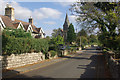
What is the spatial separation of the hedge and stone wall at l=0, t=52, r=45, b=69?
48 centimetres

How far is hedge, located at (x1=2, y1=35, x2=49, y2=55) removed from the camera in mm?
12273

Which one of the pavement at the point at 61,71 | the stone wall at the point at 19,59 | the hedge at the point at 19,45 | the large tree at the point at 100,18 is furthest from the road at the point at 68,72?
the large tree at the point at 100,18

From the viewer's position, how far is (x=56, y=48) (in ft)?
84.3

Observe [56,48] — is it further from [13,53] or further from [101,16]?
[13,53]

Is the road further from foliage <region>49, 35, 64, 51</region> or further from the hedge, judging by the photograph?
foliage <region>49, 35, 64, 51</region>

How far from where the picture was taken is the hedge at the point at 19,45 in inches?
483

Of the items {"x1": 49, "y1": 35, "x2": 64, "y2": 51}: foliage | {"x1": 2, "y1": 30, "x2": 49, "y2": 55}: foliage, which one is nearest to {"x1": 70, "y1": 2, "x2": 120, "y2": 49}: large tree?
{"x1": 49, "y1": 35, "x2": 64, "y2": 51}: foliage

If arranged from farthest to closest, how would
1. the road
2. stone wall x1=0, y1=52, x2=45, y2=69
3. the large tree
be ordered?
Answer: the large tree → stone wall x1=0, y1=52, x2=45, y2=69 → the road

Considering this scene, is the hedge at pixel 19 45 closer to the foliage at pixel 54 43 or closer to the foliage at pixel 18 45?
the foliage at pixel 18 45

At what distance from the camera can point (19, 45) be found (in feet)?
45.2

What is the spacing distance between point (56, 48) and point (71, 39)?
5493cm

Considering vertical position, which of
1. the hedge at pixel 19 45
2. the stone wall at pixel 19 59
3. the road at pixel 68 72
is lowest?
the road at pixel 68 72

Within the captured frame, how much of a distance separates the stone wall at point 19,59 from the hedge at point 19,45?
1.56 ft

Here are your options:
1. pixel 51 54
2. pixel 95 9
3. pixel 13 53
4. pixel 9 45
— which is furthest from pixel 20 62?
pixel 95 9
